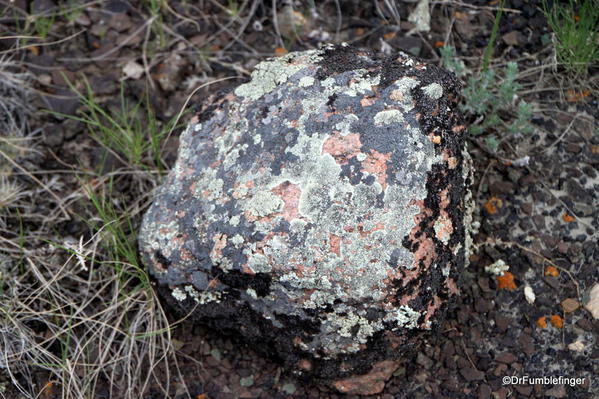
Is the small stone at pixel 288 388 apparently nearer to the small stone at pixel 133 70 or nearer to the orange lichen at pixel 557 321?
the orange lichen at pixel 557 321

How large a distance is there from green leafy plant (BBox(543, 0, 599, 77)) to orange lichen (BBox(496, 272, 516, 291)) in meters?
0.97

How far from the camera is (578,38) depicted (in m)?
2.72

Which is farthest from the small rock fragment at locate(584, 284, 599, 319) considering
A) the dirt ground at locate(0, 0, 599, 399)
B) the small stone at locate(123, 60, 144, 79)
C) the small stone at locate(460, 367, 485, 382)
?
the small stone at locate(123, 60, 144, 79)

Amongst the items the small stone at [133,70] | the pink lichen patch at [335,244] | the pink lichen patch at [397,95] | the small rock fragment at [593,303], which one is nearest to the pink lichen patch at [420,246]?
the pink lichen patch at [335,244]

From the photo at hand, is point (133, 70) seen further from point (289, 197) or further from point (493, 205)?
point (493, 205)

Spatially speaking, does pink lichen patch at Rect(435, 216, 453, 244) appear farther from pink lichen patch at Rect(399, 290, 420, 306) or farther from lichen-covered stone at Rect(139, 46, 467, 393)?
pink lichen patch at Rect(399, 290, 420, 306)

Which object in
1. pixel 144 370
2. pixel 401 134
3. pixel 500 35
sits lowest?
pixel 144 370

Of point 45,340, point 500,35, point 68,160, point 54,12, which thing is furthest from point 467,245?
point 54,12

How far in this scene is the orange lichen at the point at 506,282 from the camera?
2504 mm

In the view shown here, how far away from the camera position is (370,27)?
323cm

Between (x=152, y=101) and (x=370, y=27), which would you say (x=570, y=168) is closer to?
(x=370, y=27)

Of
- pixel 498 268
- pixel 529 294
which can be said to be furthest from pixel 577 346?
pixel 498 268

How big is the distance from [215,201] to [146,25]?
4.76 ft

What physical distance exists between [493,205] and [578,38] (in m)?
0.80
